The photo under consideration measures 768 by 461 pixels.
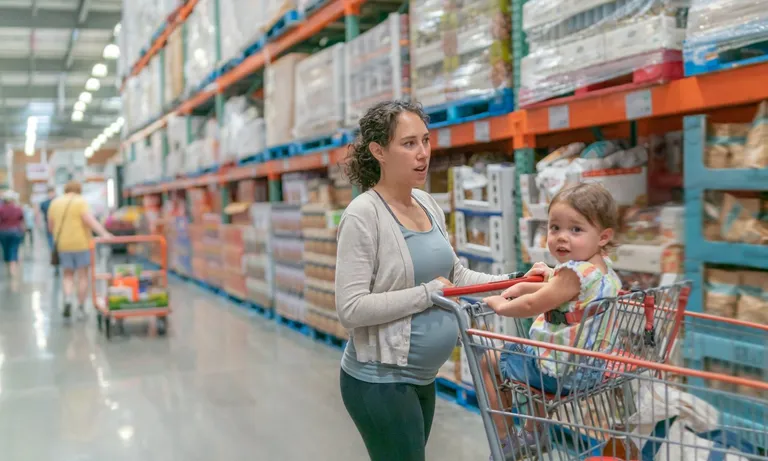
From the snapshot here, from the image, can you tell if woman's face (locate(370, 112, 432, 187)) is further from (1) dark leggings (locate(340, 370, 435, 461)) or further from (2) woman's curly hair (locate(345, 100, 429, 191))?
(1) dark leggings (locate(340, 370, 435, 461))

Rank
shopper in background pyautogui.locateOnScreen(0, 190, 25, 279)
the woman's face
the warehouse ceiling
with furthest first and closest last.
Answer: the warehouse ceiling → shopper in background pyautogui.locateOnScreen(0, 190, 25, 279) → the woman's face

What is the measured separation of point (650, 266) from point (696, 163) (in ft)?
1.71

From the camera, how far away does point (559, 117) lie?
12.4ft

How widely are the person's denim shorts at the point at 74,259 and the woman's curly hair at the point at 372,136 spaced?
7014 millimetres

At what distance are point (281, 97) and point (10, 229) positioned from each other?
9503mm

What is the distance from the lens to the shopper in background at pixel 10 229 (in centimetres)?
1420

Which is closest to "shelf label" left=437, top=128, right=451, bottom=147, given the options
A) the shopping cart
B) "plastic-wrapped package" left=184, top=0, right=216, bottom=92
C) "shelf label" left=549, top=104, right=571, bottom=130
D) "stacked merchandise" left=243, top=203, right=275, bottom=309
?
"shelf label" left=549, top=104, right=571, bottom=130

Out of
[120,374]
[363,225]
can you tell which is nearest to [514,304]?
[363,225]

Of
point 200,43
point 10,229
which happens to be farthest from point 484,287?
point 10,229

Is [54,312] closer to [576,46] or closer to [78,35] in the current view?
[576,46]

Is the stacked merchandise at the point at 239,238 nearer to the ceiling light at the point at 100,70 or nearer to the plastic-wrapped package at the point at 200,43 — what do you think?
the plastic-wrapped package at the point at 200,43

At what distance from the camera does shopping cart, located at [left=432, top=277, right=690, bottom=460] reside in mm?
1836

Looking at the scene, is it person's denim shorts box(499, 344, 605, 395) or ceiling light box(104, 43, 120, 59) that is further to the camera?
ceiling light box(104, 43, 120, 59)

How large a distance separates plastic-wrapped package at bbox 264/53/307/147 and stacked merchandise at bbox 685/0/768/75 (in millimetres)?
4688
